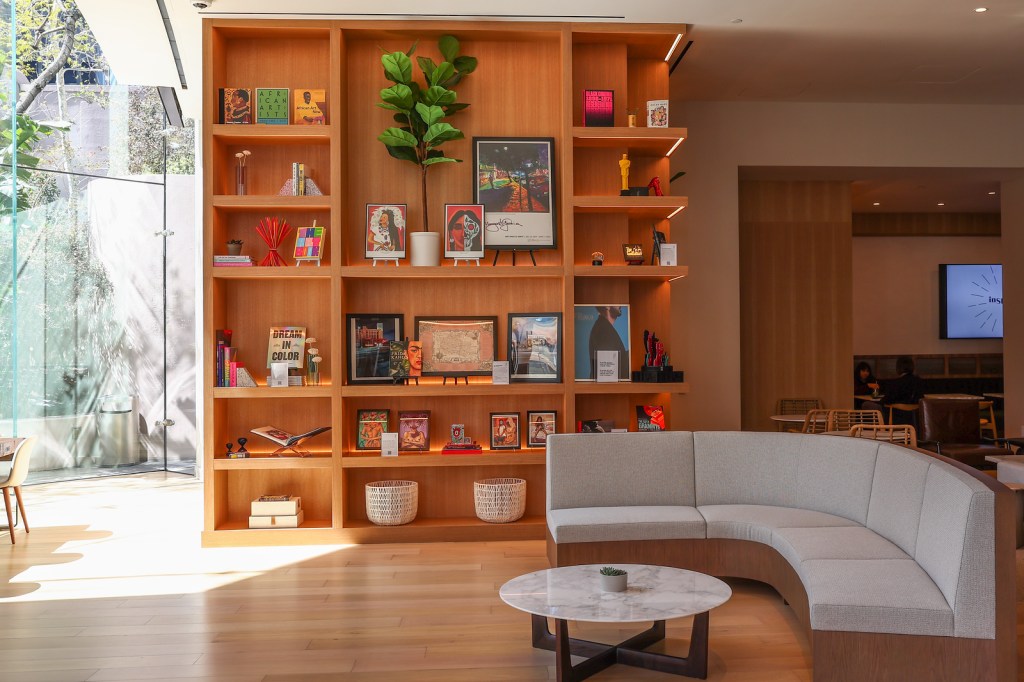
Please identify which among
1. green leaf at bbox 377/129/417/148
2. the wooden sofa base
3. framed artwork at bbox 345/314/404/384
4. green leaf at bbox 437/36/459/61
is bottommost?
the wooden sofa base

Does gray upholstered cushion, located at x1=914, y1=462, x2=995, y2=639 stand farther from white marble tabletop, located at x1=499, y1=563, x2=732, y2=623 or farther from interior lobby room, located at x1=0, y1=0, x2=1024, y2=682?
white marble tabletop, located at x1=499, y1=563, x2=732, y2=623

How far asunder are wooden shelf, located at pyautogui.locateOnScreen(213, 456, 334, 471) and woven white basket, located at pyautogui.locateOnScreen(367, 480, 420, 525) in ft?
1.22

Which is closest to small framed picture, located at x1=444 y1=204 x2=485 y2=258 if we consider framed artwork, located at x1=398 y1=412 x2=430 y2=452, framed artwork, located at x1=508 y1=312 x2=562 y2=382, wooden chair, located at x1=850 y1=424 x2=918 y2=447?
framed artwork, located at x1=508 y1=312 x2=562 y2=382

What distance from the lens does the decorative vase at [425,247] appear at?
6.02m

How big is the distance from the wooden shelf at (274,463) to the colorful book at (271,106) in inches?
93.8

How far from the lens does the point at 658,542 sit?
4.75 metres

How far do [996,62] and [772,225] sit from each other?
2.49 metres

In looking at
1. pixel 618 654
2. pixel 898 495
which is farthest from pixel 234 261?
pixel 898 495

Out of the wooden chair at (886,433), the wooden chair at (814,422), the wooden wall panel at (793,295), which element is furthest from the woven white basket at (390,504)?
the wooden wall panel at (793,295)

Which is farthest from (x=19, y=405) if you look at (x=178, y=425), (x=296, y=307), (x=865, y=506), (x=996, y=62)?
(x=996, y=62)

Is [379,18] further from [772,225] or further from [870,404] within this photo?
[870,404]

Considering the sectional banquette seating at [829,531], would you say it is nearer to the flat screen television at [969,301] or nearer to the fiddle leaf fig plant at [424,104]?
the fiddle leaf fig plant at [424,104]

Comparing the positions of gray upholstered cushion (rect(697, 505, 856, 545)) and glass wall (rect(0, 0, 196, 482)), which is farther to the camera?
glass wall (rect(0, 0, 196, 482))

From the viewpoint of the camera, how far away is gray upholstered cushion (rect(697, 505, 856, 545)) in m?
4.55
